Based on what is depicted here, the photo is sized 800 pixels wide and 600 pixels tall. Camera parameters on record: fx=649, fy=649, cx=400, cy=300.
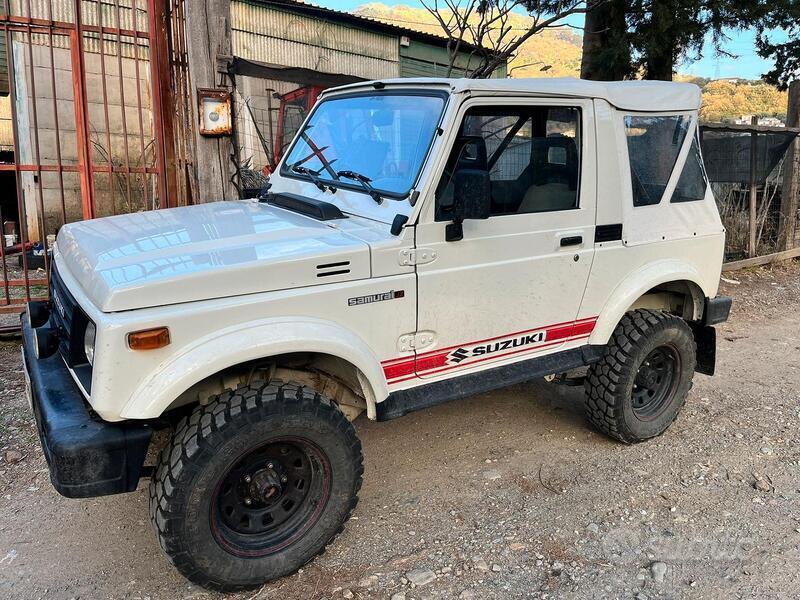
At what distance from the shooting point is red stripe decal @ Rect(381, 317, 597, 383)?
3.04 metres

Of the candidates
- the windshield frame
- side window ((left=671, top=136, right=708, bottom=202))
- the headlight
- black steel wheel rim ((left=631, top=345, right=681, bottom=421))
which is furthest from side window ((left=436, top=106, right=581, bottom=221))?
the headlight

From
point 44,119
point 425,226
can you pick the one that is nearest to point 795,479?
point 425,226

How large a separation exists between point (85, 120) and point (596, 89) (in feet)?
14.3

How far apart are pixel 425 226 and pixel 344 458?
109cm

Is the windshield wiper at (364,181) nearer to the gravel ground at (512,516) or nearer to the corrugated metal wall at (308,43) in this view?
the gravel ground at (512,516)

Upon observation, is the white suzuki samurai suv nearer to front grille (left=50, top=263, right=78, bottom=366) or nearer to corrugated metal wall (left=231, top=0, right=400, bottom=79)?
front grille (left=50, top=263, right=78, bottom=366)

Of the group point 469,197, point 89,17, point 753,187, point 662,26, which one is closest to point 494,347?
point 469,197

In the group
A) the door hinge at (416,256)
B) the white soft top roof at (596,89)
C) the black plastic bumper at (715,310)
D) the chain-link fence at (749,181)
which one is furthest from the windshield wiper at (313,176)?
the chain-link fence at (749,181)

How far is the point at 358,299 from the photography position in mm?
2789

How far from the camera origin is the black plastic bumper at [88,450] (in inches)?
93.2

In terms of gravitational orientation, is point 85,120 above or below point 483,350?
above

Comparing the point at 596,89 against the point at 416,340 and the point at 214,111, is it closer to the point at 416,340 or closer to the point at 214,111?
the point at 416,340

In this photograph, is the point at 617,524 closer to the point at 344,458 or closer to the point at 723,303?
the point at 344,458

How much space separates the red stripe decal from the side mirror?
594mm
